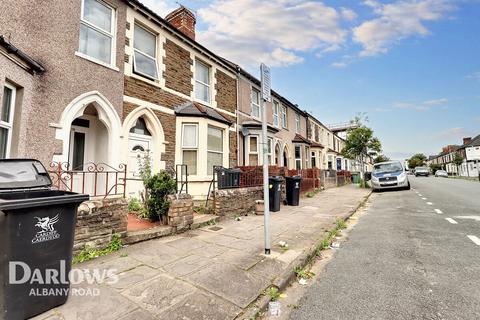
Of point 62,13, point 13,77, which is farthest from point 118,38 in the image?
point 13,77

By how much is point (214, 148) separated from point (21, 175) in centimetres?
700

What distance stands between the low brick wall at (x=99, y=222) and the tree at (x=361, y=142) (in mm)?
19979

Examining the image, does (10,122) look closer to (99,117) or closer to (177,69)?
(99,117)

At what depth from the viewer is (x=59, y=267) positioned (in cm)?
252

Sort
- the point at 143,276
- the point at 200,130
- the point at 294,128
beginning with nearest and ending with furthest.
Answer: the point at 143,276 < the point at 200,130 < the point at 294,128

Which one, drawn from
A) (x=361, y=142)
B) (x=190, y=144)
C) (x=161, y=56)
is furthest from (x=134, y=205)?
(x=361, y=142)

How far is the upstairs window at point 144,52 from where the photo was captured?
7793mm

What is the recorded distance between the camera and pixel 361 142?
2053 cm

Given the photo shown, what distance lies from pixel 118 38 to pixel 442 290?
905cm

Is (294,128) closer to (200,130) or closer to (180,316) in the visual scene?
(200,130)

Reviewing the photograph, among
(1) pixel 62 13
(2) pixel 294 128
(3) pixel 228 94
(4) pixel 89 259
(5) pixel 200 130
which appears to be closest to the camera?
(4) pixel 89 259

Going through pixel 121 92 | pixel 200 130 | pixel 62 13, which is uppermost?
pixel 62 13

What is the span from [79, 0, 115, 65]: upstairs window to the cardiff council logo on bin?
5.57 m

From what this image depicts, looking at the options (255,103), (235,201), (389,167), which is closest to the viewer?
(235,201)
